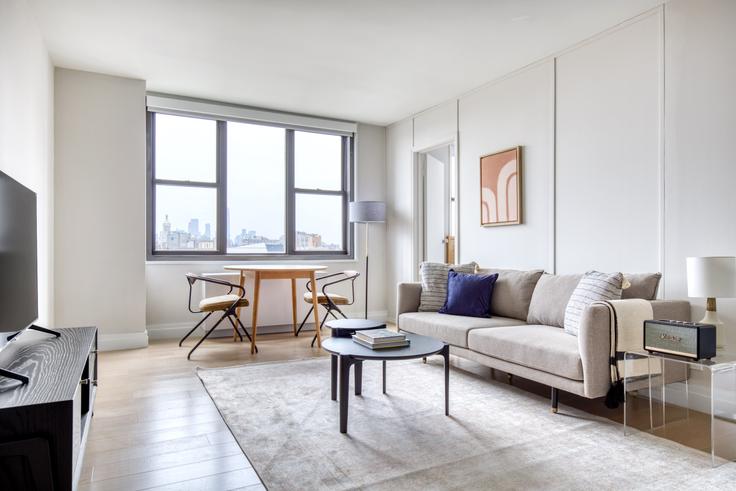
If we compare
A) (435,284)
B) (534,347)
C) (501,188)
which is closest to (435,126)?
(501,188)

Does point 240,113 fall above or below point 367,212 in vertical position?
above

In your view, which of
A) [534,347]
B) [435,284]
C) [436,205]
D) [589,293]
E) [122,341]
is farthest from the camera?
[436,205]

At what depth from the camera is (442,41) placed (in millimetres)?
3738

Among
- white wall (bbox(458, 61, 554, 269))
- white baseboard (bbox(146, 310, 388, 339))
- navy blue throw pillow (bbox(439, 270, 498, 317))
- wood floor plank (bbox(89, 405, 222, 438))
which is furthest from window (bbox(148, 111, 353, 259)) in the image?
wood floor plank (bbox(89, 405, 222, 438))

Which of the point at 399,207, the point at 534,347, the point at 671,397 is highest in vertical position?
the point at 399,207

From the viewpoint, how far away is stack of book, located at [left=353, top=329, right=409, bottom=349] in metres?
2.63

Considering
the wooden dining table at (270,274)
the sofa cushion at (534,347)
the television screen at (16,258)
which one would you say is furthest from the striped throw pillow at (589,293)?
the television screen at (16,258)

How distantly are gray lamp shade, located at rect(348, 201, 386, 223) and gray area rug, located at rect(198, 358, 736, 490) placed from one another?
8.68ft

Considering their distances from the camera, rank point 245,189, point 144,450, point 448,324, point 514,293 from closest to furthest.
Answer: point 144,450 → point 448,324 → point 514,293 → point 245,189

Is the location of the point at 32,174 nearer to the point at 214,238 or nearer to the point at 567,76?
the point at 214,238

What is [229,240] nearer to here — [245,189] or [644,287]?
[245,189]

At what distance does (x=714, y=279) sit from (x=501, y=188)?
7.02 ft

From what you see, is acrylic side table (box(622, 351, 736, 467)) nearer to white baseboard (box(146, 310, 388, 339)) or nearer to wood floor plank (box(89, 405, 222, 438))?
wood floor plank (box(89, 405, 222, 438))

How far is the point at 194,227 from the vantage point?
538 centimetres
